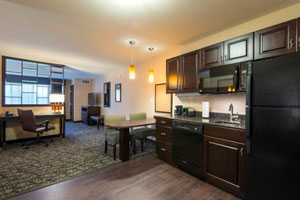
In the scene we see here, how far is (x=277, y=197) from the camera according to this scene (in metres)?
1.51

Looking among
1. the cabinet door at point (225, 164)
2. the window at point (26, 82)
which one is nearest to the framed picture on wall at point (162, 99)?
the cabinet door at point (225, 164)

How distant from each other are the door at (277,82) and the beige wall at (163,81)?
805 millimetres

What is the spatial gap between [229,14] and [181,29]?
0.77 meters

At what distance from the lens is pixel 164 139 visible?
115 inches

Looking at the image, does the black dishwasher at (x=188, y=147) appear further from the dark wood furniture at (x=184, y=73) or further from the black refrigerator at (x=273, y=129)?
the dark wood furniture at (x=184, y=73)

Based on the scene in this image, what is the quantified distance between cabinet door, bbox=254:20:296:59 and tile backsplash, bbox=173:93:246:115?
74 centimetres

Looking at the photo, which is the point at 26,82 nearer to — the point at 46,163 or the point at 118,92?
the point at 118,92

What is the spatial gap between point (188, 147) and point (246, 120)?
1043 mm

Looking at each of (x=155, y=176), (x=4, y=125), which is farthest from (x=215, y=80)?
(x=4, y=125)

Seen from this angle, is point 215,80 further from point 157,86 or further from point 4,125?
point 4,125

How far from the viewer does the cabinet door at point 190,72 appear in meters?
2.73

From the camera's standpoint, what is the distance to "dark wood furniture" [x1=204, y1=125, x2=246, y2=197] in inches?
71.9

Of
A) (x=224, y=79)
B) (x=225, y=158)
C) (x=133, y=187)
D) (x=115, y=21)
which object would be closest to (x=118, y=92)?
(x=115, y=21)

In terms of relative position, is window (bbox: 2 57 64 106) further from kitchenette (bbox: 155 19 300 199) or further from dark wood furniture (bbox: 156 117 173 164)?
kitchenette (bbox: 155 19 300 199)
